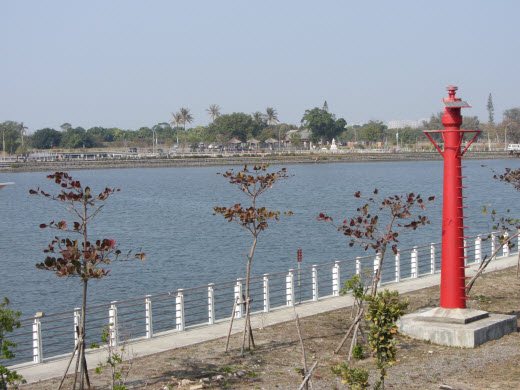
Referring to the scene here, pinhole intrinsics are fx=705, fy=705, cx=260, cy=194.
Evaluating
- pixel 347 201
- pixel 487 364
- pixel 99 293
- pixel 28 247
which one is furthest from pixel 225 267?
Answer: pixel 347 201

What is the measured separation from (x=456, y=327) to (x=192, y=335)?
627 cm

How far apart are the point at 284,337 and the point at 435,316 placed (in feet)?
11.7

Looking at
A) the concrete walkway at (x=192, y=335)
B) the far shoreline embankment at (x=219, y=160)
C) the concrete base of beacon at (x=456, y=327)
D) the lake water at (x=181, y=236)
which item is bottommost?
the lake water at (x=181, y=236)

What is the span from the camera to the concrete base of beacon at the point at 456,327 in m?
15.8

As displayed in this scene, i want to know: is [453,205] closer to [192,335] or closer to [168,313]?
[192,335]

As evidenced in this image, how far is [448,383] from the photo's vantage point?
44.0 feet

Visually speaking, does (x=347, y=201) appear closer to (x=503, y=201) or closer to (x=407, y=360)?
(x=503, y=201)

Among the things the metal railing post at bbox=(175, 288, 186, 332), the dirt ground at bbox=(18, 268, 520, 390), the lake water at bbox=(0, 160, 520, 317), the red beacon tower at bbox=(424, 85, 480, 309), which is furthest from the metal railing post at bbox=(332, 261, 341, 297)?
the lake water at bbox=(0, 160, 520, 317)

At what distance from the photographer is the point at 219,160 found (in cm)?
17025

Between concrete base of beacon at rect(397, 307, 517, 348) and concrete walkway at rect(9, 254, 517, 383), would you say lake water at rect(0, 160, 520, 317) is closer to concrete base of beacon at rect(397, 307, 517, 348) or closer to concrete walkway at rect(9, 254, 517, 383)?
concrete walkway at rect(9, 254, 517, 383)

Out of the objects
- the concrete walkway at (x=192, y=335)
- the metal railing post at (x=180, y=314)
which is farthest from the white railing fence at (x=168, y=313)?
the concrete walkway at (x=192, y=335)

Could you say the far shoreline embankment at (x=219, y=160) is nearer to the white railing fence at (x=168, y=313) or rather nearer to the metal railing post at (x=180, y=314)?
the white railing fence at (x=168, y=313)

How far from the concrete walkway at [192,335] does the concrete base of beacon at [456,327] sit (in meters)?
2.94

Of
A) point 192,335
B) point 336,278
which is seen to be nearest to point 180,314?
point 192,335
